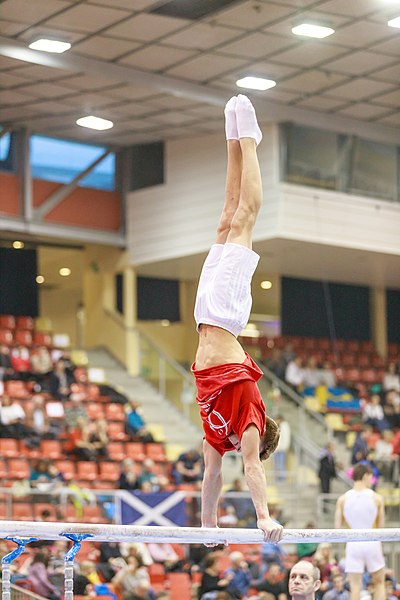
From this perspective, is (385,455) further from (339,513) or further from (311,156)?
(339,513)

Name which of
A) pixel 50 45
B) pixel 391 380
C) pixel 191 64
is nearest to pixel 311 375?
pixel 391 380

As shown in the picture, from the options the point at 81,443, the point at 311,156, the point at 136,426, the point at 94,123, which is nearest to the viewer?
the point at 81,443

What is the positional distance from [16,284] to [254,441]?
17.0 meters

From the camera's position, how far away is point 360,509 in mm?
9773

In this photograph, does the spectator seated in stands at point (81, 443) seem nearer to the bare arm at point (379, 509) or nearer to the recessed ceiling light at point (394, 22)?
the recessed ceiling light at point (394, 22)

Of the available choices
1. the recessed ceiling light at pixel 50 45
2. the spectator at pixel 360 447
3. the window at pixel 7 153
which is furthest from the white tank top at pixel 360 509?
the window at pixel 7 153

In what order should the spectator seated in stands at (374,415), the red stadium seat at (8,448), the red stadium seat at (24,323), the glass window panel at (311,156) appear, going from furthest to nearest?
the red stadium seat at (24,323), the spectator seated in stands at (374,415), the glass window panel at (311,156), the red stadium seat at (8,448)

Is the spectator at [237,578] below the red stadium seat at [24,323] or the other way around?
below

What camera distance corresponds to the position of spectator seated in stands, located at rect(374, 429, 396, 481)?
59.4ft

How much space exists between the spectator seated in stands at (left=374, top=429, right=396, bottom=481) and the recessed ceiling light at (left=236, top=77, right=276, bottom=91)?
6004 millimetres

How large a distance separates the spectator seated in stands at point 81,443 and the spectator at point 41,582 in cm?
604

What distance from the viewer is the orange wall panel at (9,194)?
20625 millimetres

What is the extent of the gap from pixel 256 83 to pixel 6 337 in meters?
6.21

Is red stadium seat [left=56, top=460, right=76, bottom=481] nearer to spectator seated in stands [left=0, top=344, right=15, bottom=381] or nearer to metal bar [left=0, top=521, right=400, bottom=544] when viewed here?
spectator seated in stands [left=0, top=344, right=15, bottom=381]
